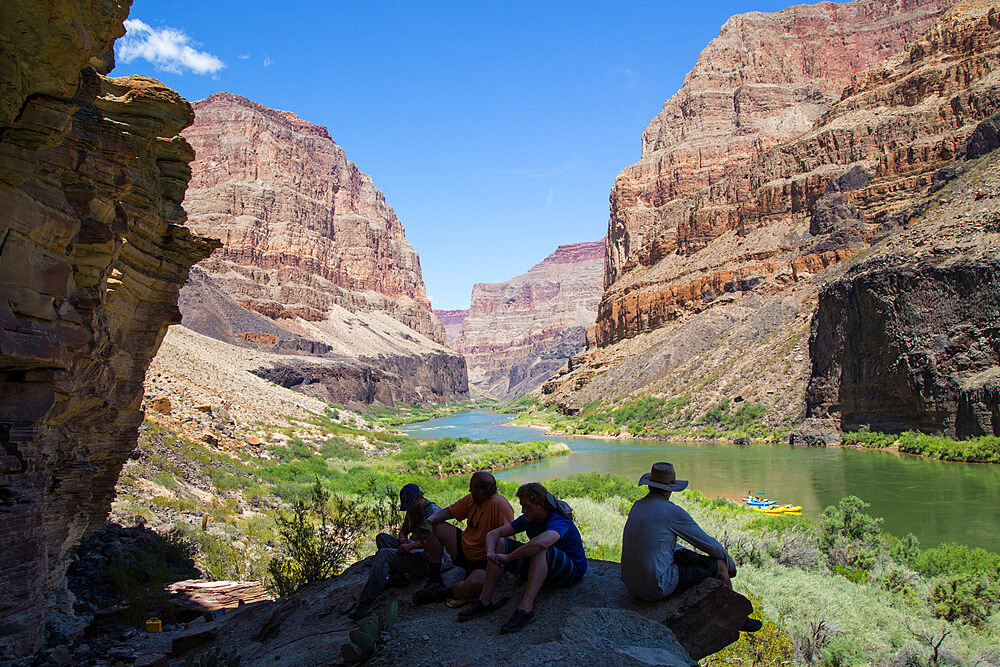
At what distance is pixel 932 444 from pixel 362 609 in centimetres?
3374

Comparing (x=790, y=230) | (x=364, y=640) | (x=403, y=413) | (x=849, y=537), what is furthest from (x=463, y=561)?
(x=403, y=413)

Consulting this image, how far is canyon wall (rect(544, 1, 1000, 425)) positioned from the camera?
5328 centimetres

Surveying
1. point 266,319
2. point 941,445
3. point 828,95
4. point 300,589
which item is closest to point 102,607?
point 300,589

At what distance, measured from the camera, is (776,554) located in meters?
11.4

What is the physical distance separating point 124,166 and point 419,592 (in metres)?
5.16

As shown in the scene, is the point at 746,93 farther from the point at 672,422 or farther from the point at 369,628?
the point at 369,628

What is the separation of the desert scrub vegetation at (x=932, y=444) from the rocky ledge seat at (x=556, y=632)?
30.1 metres

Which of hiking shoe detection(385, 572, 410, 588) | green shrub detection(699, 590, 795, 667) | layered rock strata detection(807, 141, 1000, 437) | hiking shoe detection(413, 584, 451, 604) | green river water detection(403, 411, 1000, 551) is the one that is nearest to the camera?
hiking shoe detection(413, 584, 451, 604)

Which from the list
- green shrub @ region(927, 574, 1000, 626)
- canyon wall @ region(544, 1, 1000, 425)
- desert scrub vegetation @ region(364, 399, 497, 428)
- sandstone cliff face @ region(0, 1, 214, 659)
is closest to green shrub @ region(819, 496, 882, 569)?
green shrub @ region(927, 574, 1000, 626)

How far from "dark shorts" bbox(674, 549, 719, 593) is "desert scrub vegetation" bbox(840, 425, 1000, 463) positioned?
30035mm

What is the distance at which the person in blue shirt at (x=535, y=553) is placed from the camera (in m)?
4.92

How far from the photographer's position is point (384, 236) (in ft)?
520

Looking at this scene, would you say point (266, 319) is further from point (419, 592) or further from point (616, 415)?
point (419, 592)

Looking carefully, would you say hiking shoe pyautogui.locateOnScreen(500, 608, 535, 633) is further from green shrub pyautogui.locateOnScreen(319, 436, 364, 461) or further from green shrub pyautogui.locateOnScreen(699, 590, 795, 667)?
green shrub pyautogui.locateOnScreen(319, 436, 364, 461)
